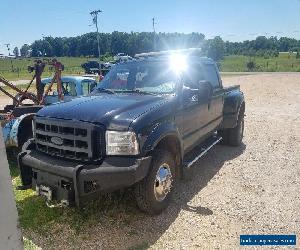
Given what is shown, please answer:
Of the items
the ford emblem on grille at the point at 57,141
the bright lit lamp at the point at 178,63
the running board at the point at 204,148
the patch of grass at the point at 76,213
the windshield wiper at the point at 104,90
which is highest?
the bright lit lamp at the point at 178,63

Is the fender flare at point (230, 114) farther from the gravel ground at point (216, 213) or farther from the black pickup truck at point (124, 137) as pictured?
the black pickup truck at point (124, 137)

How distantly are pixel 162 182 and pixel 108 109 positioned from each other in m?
1.18

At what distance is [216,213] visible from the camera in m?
4.54

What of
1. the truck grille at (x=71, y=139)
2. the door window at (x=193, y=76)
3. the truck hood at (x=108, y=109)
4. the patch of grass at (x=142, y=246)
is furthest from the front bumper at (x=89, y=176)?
the door window at (x=193, y=76)

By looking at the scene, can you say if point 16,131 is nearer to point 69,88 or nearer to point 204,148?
point 204,148

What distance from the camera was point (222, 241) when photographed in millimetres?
3881

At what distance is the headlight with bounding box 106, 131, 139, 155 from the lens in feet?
12.5

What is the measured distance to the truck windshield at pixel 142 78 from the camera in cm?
504

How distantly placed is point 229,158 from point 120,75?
297 cm

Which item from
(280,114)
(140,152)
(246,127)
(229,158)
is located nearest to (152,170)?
(140,152)

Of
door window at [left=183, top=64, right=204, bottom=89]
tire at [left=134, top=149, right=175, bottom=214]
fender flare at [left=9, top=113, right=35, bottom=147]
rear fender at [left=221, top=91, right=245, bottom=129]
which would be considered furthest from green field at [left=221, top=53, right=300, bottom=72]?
tire at [left=134, top=149, right=175, bottom=214]

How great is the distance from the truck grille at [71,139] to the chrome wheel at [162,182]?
2.92 ft

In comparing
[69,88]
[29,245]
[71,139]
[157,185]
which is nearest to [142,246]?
[157,185]

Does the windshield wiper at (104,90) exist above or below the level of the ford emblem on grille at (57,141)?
above
